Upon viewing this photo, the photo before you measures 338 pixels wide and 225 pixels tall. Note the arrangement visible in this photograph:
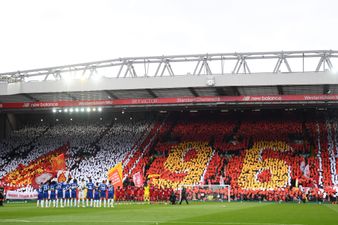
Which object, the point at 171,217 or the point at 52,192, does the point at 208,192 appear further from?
the point at 171,217

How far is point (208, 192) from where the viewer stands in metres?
43.4

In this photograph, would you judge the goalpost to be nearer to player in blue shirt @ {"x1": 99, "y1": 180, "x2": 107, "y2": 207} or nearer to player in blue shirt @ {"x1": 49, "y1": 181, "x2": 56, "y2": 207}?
player in blue shirt @ {"x1": 99, "y1": 180, "x2": 107, "y2": 207}

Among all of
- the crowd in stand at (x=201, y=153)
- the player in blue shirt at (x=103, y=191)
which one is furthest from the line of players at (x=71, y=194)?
the crowd in stand at (x=201, y=153)

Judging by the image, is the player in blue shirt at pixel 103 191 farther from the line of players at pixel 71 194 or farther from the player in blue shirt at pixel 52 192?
the player in blue shirt at pixel 52 192

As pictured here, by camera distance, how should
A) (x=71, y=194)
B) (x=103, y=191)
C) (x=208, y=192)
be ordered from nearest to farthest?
(x=103, y=191)
(x=71, y=194)
(x=208, y=192)

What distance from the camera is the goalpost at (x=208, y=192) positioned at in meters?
43.0

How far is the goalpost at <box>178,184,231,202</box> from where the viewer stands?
141 feet

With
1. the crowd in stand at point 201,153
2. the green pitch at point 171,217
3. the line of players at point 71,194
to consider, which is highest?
the crowd in stand at point 201,153

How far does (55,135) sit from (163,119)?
12.2 meters

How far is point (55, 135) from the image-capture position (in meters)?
60.3

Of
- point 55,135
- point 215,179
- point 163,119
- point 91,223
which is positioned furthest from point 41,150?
point 91,223

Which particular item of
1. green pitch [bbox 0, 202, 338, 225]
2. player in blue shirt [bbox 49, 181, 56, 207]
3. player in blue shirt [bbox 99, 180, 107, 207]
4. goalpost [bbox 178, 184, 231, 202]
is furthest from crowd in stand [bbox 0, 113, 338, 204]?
green pitch [bbox 0, 202, 338, 225]

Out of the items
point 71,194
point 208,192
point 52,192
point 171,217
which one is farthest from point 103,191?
point 171,217

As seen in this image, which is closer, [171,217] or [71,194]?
[171,217]
